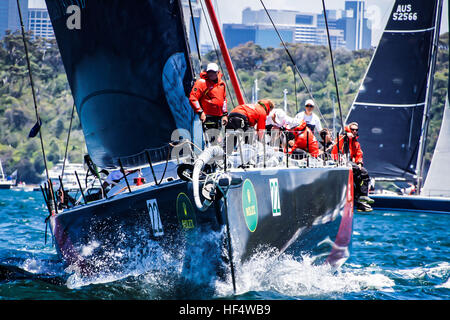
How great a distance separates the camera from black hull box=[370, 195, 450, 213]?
16438mm

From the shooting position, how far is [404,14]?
20.1 m

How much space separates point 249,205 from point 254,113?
1.46 m

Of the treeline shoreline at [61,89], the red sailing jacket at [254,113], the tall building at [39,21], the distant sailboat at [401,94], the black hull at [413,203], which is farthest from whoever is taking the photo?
the treeline shoreline at [61,89]

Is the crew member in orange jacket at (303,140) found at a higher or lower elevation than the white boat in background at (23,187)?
higher

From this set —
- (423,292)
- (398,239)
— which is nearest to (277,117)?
(423,292)

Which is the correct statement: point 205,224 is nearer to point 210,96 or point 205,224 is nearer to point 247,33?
point 210,96

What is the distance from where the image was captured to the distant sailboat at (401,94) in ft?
64.0

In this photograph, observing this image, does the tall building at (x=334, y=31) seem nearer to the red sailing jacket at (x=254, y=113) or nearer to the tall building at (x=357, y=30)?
the tall building at (x=357, y=30)

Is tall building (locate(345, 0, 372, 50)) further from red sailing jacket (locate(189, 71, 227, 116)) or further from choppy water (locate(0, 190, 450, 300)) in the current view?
red sailing jacket (locate(189, 71, 227, 116))

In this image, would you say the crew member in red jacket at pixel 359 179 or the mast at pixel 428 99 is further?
the mast at pixel 428 99

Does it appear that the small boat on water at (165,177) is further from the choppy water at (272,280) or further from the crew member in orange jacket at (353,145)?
the crew member in orange jacket at (353,145)

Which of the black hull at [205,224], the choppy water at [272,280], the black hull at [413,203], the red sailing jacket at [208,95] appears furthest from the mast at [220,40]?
the black hull at [413,203]

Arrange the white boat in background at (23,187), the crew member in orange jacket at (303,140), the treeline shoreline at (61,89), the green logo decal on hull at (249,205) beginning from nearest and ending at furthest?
the green logo decal on hull at (249,205), the crew member in orange jacket at (303,140), the white boat in background at (23,187), the treeline shoreline at (61,89)

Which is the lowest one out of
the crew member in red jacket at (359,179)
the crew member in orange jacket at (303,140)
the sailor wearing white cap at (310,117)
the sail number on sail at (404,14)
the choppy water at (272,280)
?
the choppy water at (272,280)
